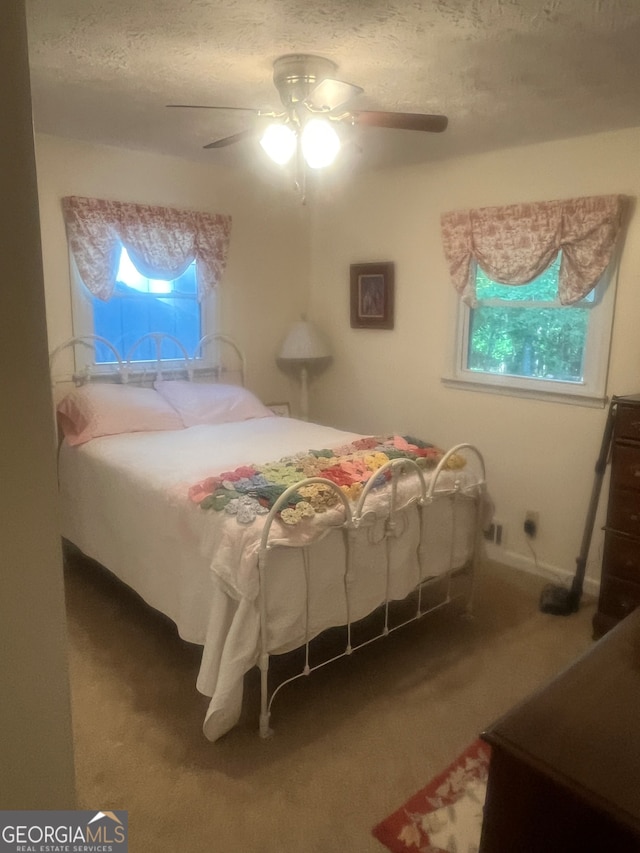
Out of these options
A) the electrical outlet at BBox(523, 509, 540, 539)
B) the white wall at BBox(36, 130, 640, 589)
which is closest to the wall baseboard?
the white wall at BBox(36, 130, 640, 589)

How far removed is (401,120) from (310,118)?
0.34 metres

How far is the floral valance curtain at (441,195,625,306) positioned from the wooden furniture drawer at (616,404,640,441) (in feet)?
2.22

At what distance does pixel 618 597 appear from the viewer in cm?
280

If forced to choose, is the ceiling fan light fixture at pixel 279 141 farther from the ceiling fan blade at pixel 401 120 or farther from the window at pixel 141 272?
the window at pixel 141 272

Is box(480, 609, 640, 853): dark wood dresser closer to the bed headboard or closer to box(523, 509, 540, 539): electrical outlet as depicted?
box(523, 509, 540, 539): electrical outlet

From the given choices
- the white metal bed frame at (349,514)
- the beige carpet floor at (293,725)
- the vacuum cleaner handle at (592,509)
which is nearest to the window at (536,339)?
the vacuum cleaner handle at (592,509)

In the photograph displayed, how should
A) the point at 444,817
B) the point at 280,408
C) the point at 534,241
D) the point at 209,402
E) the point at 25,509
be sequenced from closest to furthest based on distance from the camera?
1. the point at 25,509
2. the point at 444,817
3. the point at 534,241
4. the point at 209,402
5. the point at 280,408

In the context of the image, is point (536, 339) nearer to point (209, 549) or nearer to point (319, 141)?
point (319, 141)

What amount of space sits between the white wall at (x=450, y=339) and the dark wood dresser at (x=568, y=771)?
2393 millimetres

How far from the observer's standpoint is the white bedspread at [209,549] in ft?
6.97

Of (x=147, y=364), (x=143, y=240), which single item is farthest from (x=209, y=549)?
(x=143, y=240)

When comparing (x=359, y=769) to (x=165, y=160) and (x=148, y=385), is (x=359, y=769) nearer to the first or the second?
(x=148, y=385)

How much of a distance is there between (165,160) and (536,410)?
2611mm

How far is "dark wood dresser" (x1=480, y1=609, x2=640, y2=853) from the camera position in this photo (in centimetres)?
87
